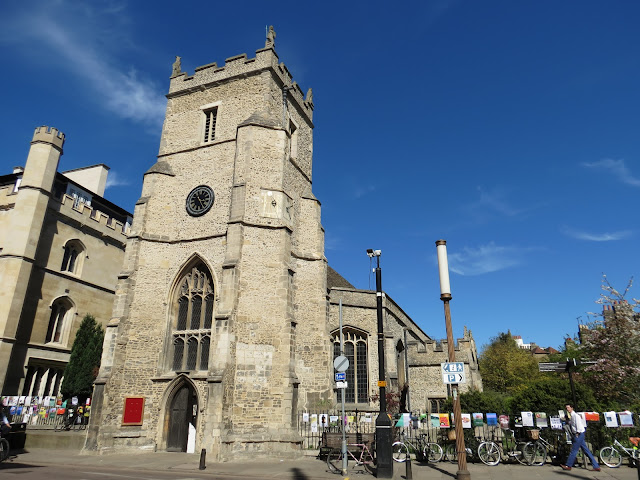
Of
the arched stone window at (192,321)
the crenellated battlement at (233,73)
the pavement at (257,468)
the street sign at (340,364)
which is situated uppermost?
the crenellated battlement at (233,73)

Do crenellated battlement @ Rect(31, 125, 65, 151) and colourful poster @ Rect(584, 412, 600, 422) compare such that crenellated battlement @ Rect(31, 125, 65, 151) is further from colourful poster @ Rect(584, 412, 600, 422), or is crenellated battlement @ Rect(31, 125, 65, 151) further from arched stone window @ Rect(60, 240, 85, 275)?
colourful poster @ Rect(584, 412, 600, 422)

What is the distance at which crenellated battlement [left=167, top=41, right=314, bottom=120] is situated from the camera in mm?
21312

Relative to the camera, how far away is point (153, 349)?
1750 centimetres

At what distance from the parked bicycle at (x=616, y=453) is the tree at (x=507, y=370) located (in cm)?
3425

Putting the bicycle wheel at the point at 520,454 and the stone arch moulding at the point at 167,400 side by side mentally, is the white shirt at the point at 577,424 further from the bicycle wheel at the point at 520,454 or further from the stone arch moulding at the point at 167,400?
Answer: the stone arch moulding at the point at 167,400

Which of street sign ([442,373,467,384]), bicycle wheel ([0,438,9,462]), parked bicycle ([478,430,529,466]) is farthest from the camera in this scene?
bicycle wheel ([0,438,9,462])

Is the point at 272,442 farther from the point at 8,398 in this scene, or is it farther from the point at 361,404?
the point at 8,398

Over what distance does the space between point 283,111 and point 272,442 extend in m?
15.4

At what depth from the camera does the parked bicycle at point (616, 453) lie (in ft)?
36.8

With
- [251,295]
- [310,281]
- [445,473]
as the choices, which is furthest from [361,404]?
[445,473]

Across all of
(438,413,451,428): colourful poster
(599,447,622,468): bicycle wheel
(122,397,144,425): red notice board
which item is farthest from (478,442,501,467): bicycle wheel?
(122,397,144,425): red notice board

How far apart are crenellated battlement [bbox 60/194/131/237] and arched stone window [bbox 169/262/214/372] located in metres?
10.5

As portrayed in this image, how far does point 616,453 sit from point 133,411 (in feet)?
52.4

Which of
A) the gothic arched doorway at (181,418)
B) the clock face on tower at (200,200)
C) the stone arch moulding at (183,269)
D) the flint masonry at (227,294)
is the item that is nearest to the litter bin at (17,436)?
the flint masonry at (227,294)
